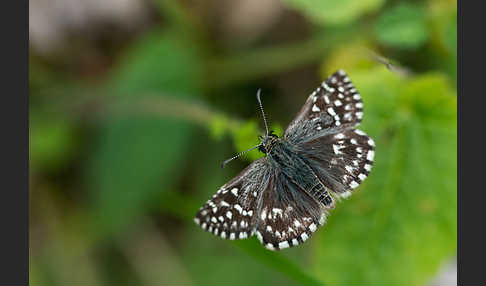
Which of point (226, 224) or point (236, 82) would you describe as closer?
point (226, 224)

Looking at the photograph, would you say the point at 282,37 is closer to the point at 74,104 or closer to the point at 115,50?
the point at 115,50

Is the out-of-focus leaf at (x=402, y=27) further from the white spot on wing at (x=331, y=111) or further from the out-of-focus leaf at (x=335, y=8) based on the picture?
the white spot on wing at (x=331, y=111)

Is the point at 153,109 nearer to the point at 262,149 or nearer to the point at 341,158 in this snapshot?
the point at 262,149

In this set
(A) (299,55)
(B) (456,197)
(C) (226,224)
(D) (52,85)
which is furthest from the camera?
(D) (52,85)

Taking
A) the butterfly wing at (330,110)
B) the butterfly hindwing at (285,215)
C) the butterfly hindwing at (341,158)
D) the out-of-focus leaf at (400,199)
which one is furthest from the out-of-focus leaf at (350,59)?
the butterfly hindwing at (285,215)

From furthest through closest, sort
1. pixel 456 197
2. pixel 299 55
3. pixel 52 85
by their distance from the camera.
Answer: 1. pixel 52 85
2. pixel 299 55
3. pixel 456 197

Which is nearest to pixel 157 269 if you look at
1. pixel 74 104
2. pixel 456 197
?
pixel 74 104

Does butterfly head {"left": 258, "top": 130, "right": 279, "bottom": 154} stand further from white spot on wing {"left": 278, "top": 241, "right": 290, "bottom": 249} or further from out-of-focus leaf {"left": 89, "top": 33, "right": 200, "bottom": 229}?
out-of-focus leaf {"left": 89, "top": 33, "right": 200, "bottom": 229}
